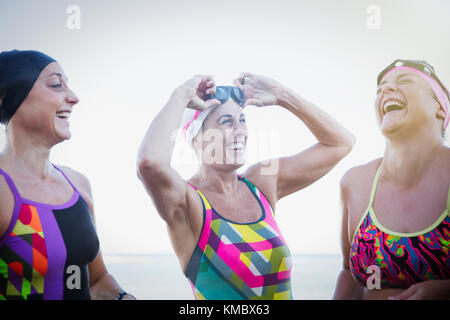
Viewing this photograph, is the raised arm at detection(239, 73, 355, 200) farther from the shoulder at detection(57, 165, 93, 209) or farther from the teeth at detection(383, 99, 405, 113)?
the shoulder at detection(57, 165, 93, 209)

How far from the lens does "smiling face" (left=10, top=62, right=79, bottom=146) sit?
134cm

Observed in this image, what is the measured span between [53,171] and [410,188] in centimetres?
132

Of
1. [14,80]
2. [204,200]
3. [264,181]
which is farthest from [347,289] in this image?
[14,80]

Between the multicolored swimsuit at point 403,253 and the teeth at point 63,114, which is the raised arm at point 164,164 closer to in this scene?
the teeth at point 63,114

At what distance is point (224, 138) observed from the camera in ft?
5.23

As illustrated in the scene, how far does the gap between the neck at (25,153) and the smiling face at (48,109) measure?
3 centimetres

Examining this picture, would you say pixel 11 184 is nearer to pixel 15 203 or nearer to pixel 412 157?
pixel 15 203

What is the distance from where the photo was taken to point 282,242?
152 cm

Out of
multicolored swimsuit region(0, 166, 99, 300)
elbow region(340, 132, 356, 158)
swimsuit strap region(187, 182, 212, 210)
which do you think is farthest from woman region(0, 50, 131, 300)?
elbow region(340, 132, 356, 158)

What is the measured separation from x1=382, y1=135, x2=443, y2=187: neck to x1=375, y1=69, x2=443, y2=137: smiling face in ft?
0.13

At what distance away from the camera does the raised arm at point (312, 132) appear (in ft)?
5.63

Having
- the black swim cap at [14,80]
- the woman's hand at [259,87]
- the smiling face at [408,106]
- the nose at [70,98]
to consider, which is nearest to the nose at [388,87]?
the smiling face at [408,106]

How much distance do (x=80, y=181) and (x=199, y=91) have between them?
0.60 metres

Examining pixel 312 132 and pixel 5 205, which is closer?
pixel 5 205
